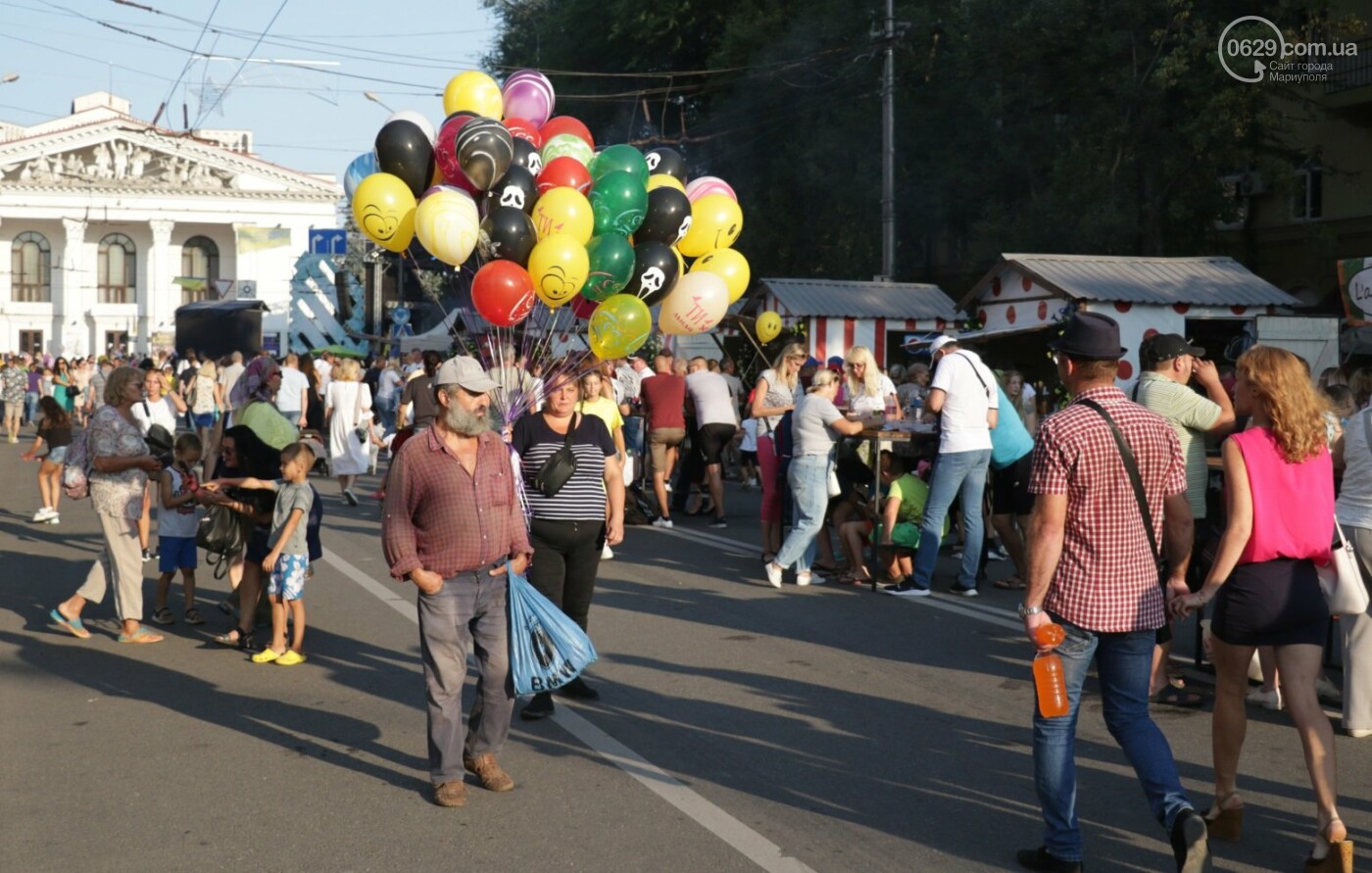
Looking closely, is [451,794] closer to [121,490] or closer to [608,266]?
[121,490]

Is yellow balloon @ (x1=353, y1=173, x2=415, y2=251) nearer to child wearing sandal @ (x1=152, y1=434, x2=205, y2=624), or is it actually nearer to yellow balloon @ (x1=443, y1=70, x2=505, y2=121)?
yellow balloon @ (x1=443, y1=70, x2=505, y2=121)

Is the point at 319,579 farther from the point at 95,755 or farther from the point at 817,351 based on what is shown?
the point at 817,351

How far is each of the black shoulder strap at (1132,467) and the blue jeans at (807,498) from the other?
6.36 meters

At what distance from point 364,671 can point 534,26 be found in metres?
35.6

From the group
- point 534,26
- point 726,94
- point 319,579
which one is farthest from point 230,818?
point 534,26

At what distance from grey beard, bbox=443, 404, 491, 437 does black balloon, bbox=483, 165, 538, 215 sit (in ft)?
14.8

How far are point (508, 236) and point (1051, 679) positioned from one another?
6216mm

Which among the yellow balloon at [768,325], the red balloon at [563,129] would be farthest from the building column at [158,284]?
the red balloon at [563,129]

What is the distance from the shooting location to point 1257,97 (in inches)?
945

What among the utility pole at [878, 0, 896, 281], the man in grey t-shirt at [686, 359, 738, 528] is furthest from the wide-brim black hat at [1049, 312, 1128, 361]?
the utility pole at [878, 0, 896, 281]

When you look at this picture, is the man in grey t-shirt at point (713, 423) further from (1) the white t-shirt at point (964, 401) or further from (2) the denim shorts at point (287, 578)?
(2) the denim shorts at point (287, 578)

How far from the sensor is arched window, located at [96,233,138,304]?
268ft

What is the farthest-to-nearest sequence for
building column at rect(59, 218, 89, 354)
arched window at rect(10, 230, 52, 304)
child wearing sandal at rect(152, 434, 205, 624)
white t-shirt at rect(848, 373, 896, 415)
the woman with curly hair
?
arched window at rect(10, 230, 52, 304) → building column at rect(59, 218, 89, 354) → white t-shirt at rect(848, 373, 896, 415) → child wearing sandal at rect(152, 434, 205, 624) → the woman with curly hair

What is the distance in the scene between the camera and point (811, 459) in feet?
36.5
